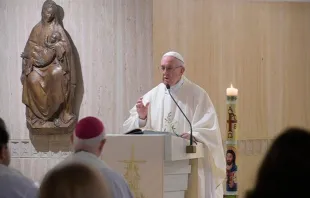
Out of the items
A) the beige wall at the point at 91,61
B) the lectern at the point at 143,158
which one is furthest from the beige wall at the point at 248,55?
the lectern at the point at 143,158

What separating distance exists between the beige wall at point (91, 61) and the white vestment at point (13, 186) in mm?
4993

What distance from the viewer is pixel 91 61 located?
821cm

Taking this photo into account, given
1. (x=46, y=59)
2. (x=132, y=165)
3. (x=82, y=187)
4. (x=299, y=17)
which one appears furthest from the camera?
(x=299, y=17)

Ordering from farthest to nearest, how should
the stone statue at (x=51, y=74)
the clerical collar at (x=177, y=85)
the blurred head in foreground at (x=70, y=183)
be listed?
the stone statue at (x=51, y=74), the clerical collar at (x=177, y=85), the blurred head in foreground at (x=70, y=183)

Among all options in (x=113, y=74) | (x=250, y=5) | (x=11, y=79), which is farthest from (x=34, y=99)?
(x=250, y=5)

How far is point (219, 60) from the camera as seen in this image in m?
8.38

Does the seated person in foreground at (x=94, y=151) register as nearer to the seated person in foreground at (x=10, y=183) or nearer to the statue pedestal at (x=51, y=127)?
the seated person in foreground at (x=10, y=183)

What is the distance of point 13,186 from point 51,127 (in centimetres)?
507

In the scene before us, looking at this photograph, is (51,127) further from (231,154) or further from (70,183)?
(70,183)

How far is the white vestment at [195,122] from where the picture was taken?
5.80m

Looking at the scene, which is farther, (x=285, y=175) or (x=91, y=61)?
(x=91, y=61)

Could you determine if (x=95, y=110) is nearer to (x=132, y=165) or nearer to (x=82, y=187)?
(x=132, y=165)

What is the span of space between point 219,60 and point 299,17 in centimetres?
127

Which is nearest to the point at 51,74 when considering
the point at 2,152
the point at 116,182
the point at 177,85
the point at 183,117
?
the point at 177,85
